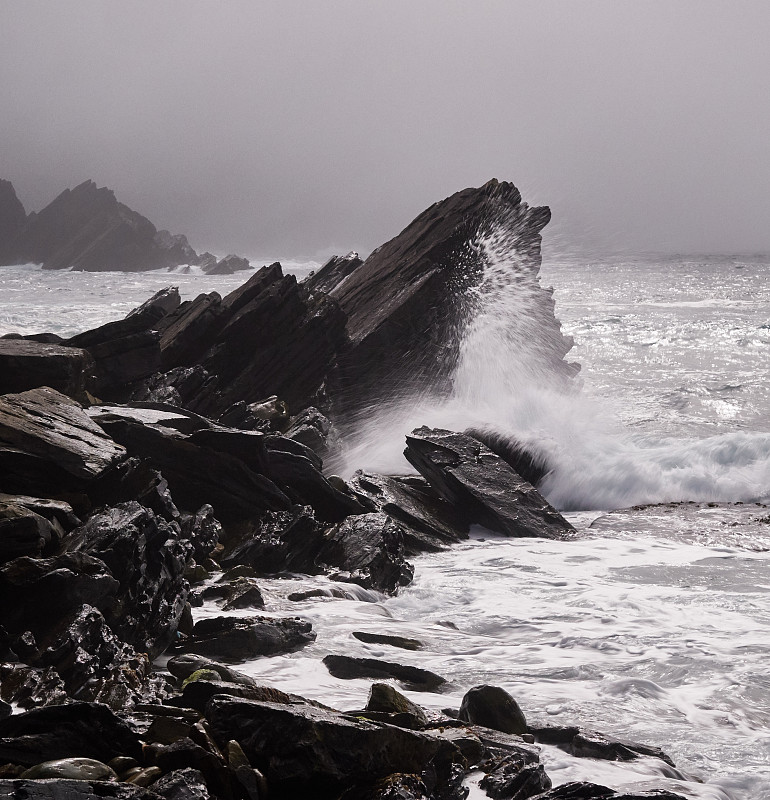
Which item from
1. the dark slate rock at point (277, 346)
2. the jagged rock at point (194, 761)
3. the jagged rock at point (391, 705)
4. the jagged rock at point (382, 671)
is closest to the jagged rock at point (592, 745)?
the jagged rock at point (391, 705)

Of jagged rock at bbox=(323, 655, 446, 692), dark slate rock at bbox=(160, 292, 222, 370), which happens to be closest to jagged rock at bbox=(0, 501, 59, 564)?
jagged rock at bbox=(323, 655, 446, 692)

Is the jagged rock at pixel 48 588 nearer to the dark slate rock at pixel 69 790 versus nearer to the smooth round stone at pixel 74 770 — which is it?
the smooth round stone at pixel 74 770

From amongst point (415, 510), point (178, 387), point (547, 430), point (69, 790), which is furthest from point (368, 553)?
point (178, 387)

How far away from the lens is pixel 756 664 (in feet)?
25.8

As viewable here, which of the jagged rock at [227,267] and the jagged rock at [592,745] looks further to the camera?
the jagged rock at [227,267]

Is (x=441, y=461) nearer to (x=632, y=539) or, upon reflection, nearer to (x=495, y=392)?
(x=632, y=539)

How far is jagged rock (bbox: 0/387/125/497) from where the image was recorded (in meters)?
9.21

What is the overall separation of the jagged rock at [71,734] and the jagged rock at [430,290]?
14986 millimetres

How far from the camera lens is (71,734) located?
4.61m

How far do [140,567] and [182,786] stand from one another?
3962mm

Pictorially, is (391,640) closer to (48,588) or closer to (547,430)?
(48,588)

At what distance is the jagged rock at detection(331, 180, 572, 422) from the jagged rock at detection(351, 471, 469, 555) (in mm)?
5463

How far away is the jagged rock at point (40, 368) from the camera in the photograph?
12.7 m

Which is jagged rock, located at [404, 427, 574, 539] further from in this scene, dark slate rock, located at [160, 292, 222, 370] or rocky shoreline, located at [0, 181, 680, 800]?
dark slate rock, located at [160, 292, 222, 370]
